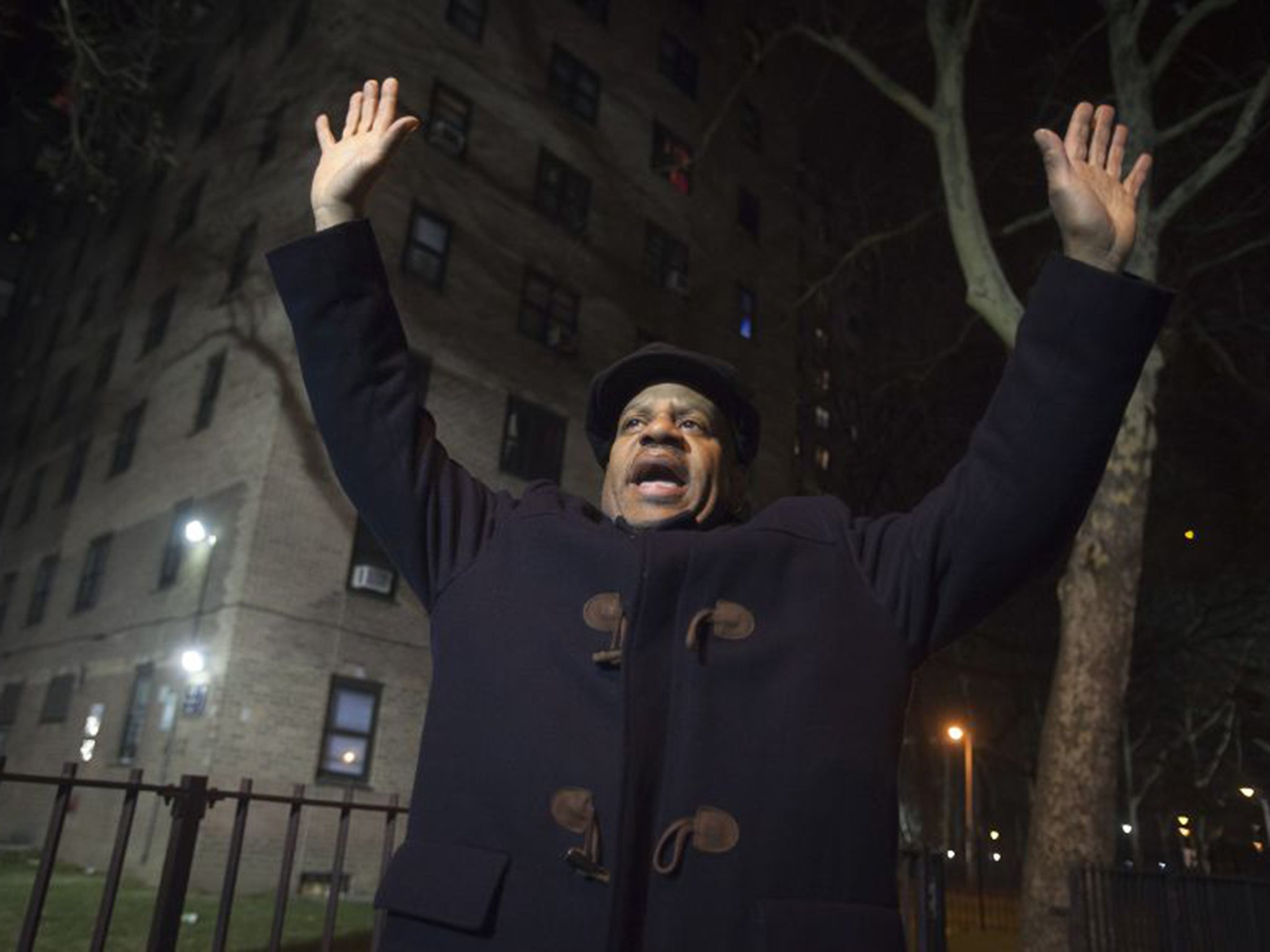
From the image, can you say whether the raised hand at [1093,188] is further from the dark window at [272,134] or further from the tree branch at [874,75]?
the dark window at [272,134]

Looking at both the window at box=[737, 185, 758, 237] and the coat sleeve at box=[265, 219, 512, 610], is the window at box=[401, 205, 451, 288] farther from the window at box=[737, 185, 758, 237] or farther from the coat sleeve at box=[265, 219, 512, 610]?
the coat sleeve at box=[265, 219, 512, 610]

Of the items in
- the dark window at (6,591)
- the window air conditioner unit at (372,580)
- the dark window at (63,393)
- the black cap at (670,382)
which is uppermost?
the dark window at (63,393)

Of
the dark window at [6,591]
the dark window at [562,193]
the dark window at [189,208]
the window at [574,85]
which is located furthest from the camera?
the dark window at [6,591]

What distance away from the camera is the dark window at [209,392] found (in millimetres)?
16812

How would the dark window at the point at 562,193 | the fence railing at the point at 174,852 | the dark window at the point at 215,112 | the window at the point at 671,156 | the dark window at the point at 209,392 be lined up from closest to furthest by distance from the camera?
the fence railing at the point at 174,852 < the dark window at the point at 209,392 < the dark window at the point at 562,193 < the dark window at the point at 215,112 < the window at the point at 671,156

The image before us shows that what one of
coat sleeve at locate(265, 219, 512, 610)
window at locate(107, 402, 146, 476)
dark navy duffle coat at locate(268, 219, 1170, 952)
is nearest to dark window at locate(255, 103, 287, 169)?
window at locate(107, 402, 146, 476)

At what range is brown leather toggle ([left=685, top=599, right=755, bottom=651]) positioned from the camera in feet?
6.56

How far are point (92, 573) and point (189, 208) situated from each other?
8.20 metres

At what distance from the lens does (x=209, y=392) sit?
17.1 meters

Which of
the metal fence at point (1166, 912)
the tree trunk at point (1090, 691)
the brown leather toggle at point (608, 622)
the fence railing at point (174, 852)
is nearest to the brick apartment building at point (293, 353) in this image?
the tree trunk at point (1090, 691)

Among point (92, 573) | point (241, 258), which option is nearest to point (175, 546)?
point (92, 573)

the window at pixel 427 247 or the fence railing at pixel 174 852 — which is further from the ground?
the window at pixel 427 247

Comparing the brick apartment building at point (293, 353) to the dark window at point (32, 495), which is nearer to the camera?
the brick apartment building at point (293, 353)

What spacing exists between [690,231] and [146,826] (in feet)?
56.7
